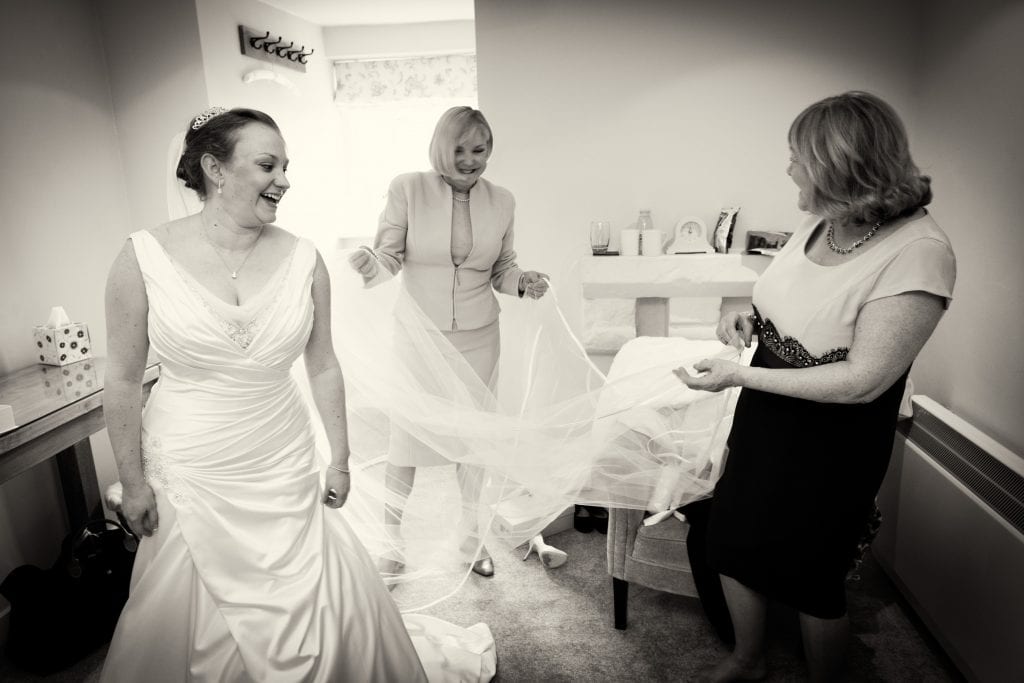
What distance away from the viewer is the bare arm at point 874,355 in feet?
4.13

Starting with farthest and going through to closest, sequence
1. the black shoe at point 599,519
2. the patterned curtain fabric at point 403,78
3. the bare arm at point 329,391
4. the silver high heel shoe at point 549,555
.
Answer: the patterned curtain fabric at point 403,78, the black shoe at point 599,519, the silver high heel shoe at point 549,555, the bare arm at point 329,391

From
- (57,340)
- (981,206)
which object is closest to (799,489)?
(981,206)

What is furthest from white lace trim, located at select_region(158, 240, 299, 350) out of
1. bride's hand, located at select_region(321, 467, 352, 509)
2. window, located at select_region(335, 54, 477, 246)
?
window, located at select_region(335, 54, 477, 246)

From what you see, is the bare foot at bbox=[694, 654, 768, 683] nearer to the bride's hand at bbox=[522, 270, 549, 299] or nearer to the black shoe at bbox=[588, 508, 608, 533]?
the black shoe at bbox=[588, 508, 608, 533]

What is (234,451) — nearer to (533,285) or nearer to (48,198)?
(533,285)

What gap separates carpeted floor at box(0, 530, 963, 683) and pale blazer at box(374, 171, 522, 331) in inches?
39.3

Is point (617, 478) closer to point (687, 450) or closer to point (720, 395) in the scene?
point (687, 450)

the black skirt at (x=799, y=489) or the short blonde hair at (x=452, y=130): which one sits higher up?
the short blonde hair at (x=452, y=130)

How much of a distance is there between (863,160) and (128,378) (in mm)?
1554

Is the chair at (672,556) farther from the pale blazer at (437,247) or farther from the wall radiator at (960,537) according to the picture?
the pale blazer at (437,247)

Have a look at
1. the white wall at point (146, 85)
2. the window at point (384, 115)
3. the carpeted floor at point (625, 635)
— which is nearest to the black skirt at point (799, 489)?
the carpeted floor at point (625, 635)

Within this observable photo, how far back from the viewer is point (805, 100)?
3.12 metres

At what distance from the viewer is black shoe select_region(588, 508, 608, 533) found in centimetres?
274

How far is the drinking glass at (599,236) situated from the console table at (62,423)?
6.49ft
